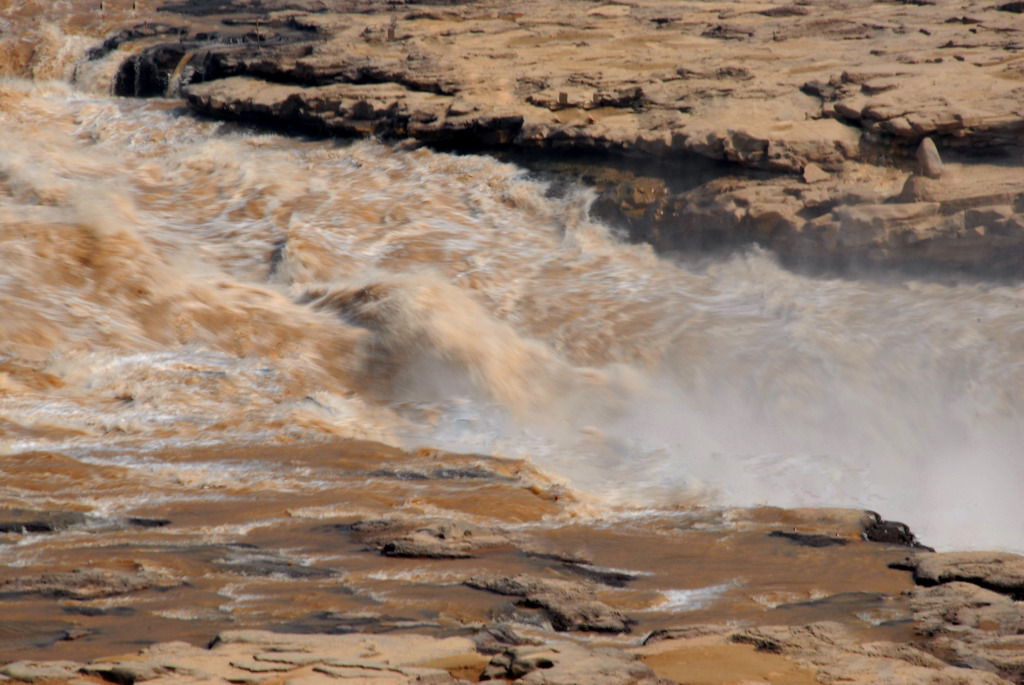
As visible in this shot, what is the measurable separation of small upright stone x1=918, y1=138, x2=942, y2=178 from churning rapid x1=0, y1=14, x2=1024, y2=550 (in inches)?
40.3

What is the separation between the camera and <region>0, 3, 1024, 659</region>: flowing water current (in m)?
4.79

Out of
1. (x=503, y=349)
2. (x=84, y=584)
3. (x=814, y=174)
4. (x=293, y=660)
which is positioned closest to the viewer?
(x=293, y=660)

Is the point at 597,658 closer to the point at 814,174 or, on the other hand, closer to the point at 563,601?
the point at 563,601

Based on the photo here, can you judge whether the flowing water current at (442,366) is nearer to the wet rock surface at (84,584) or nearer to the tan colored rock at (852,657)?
the wet rock surface at (84,584)

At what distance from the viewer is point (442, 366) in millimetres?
6668

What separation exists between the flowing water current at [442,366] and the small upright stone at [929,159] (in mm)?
1007

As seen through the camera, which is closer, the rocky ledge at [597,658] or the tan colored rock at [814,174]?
the rocky ledge at [597,658]

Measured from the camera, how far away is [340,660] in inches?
93.3

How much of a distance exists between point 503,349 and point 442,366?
61cm

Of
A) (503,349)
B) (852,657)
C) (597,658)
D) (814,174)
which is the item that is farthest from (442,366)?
(852,657)

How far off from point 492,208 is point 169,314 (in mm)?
3894

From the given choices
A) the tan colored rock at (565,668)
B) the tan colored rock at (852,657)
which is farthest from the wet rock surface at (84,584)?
the tan colored rock at (852,657)

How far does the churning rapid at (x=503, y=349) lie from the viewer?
5.63 meters

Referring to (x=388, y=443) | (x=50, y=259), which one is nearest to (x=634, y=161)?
(x=388, y=443)
